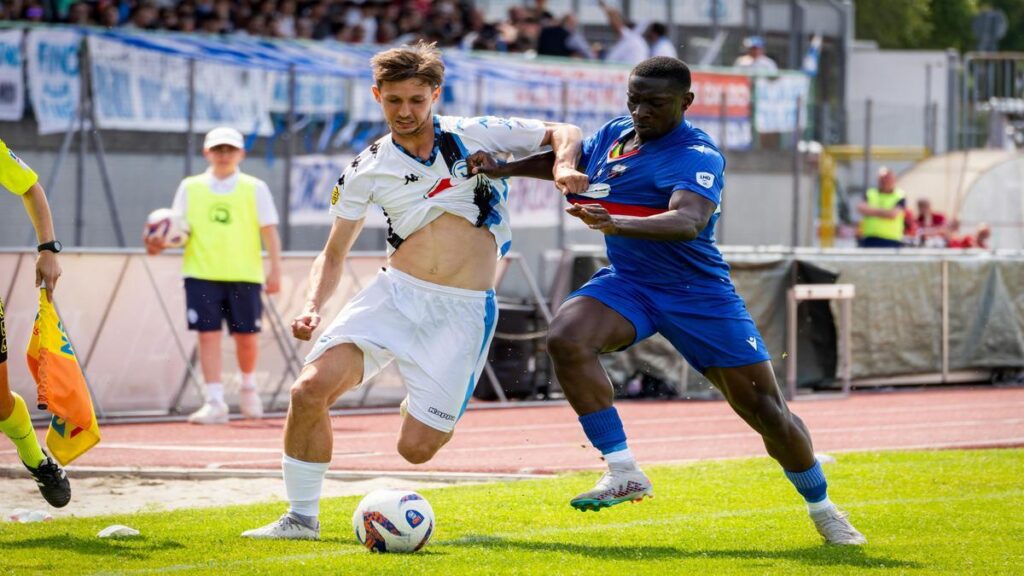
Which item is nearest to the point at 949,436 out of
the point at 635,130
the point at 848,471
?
the point at 848,471

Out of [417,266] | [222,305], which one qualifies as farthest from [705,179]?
[222,305]

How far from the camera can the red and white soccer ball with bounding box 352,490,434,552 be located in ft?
22.5

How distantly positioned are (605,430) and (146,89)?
9786mm

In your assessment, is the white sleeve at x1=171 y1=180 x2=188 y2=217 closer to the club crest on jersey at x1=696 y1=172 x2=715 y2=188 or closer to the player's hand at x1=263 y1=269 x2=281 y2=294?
the player's hand at x1=263 y1=269 x2=281 y2=294

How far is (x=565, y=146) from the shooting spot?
731cm

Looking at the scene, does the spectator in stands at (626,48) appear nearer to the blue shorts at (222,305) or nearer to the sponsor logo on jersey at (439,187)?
the blue shorts at (222,305)

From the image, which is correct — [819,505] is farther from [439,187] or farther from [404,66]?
[404,66]

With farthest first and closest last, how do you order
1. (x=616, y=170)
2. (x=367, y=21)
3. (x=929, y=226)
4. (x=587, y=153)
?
(x=929, y=226), (x=367, y=21), (x=587, y=153), (x=616, y=170)

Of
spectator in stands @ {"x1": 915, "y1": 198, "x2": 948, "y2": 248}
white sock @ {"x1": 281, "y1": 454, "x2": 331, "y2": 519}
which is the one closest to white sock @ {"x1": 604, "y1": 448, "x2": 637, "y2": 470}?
white sock @ {"x1": 281, "y1": 454, "x2": 331, "y2": 519}

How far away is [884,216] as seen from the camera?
2122 cm

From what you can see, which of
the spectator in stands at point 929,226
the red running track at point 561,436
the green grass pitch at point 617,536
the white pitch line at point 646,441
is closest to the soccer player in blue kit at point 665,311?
the green grass pitch at point 617,536

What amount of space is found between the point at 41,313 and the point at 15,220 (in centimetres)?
726

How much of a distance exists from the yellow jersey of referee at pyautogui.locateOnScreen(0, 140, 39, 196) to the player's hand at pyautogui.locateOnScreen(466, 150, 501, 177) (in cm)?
218

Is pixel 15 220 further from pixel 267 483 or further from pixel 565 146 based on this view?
pixel 565 146
